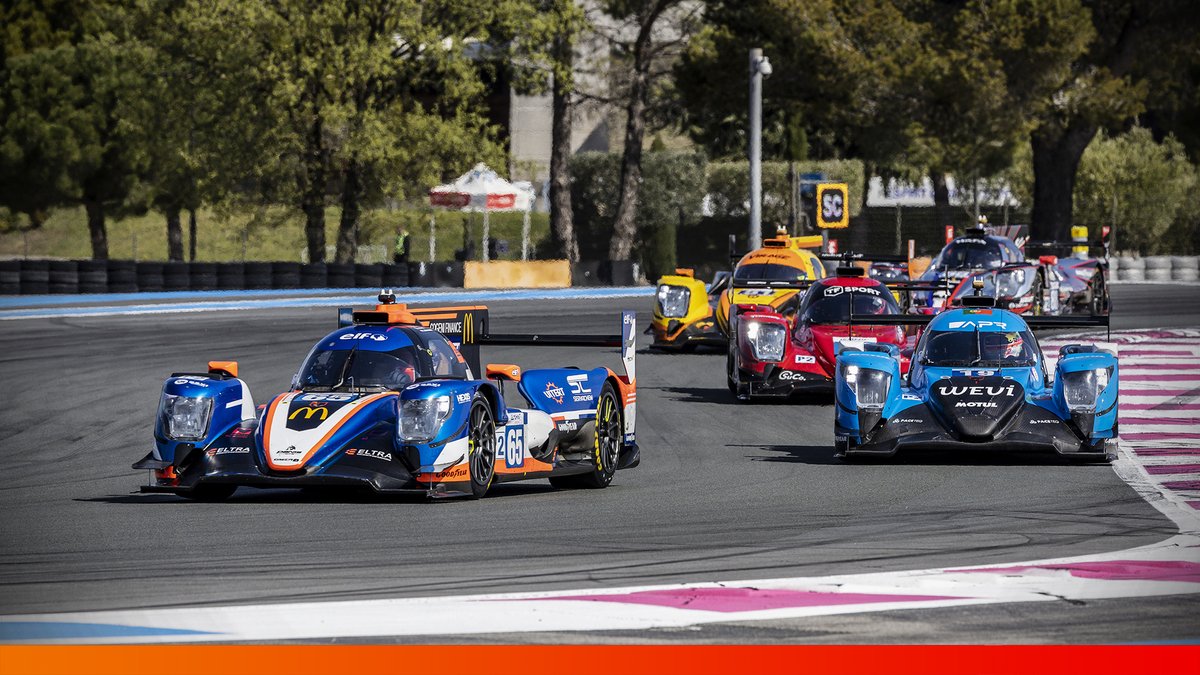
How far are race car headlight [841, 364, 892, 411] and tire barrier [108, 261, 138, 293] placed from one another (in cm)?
3016

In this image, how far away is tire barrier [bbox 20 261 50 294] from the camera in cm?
4228

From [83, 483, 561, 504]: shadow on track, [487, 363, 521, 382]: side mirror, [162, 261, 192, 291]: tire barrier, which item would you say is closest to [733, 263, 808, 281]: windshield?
[83, 483, 561, 504]: shadow on track

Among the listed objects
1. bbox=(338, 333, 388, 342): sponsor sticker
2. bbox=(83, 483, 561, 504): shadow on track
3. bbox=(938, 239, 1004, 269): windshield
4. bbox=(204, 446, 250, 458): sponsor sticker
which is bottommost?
bbox=(83, 483, 561, 504): shadow on track

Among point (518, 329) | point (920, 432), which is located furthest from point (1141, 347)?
point (920, 432)

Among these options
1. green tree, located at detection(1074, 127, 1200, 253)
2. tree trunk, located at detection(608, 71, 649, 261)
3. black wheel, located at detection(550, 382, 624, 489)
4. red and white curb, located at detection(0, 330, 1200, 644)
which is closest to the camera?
red and white curb, located at detection(0, 330, 1200, 644)

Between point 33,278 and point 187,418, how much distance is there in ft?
102

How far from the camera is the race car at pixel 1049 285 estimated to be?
98.3 ft

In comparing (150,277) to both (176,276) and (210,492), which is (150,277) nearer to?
(176,276)

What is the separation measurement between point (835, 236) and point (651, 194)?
233 inches

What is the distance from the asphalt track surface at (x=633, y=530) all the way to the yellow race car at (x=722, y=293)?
681cm

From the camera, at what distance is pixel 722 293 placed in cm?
2739

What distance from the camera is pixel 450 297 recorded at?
1639 inches

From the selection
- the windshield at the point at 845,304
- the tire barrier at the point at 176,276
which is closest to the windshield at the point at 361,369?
the windshield at the point at 845,304

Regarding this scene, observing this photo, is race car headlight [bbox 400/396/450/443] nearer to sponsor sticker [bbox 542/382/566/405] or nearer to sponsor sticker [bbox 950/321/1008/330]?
sponsor sticker [bbox 542/382/566/405]
